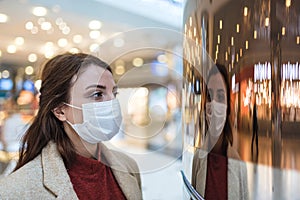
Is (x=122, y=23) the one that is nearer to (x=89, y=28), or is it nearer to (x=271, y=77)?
(x=89, y=28)

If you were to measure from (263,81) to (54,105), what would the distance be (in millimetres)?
470

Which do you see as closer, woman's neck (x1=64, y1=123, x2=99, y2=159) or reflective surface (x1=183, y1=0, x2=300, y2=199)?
reflective surface (x1=183, y1=0, x2=300, y2=199)

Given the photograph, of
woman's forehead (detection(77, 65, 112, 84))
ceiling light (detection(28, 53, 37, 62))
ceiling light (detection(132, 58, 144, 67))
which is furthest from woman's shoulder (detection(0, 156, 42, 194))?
ceiling light (detection(28, 53, 37, 62))

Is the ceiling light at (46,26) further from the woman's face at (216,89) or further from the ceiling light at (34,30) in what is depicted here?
the woman's face at (216,89)

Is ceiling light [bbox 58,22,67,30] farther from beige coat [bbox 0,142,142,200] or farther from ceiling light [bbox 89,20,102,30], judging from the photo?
beige coat [bbox 0,142,142,200]

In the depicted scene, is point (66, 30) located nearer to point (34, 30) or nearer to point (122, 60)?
point (34, 30)

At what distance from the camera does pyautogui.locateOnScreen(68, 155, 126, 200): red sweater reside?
0.70 metres

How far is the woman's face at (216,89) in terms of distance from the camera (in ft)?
1.72

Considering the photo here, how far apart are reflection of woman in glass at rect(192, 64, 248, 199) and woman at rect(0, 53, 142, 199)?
0.24 m

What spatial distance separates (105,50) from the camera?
2.62ft

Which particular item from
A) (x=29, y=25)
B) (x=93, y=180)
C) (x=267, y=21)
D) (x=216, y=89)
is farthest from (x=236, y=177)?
(x=29, y=25)

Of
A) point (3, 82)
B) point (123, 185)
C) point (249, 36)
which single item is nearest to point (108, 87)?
point (123, 185)

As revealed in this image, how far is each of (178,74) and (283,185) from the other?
378 mm

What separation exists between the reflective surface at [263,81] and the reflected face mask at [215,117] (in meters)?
0.02
